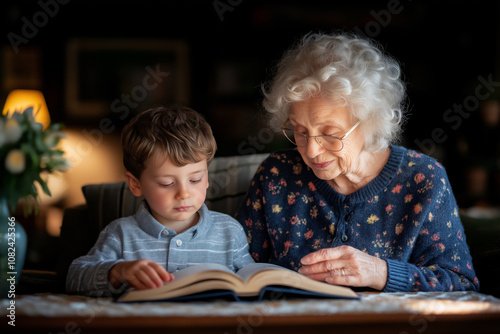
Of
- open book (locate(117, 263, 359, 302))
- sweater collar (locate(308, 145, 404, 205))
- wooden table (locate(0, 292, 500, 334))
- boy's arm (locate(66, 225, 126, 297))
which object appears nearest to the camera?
wooden table (locate(0, 292, 500, 334))

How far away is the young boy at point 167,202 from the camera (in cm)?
145

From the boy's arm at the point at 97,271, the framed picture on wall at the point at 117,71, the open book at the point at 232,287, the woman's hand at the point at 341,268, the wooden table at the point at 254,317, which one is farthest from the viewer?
the framed picture on wall at the point at 117,71

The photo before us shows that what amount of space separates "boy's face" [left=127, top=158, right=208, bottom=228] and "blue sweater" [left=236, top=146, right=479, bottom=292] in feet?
1.31

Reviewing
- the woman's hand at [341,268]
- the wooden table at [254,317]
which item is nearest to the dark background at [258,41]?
the woman's hand at [341,268]

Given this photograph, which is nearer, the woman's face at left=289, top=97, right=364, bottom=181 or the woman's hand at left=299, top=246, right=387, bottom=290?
the woman's hand at left=299, top=246, right=387, bottom=290

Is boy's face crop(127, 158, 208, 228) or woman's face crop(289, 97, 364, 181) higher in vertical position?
woman's face crop(289, 97, 364, 181)

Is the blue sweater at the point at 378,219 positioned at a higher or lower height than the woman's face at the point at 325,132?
lower

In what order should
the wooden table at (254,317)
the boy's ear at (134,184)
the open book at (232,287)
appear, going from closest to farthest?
the wooden table at (254,317), the open book at (232,287), the boy's ear at (134,184)

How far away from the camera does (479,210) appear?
4445 millimetres

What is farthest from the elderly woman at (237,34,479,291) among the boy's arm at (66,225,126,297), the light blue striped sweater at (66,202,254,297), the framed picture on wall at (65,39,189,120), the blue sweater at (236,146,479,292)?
the framed picture on wall at (65,39,189,120)

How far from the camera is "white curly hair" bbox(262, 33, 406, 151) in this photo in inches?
64.2

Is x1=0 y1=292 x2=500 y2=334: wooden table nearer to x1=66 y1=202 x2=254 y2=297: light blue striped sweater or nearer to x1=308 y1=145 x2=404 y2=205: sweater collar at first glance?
x1=66 y1=202 x2=254 y2=297: light blue striped sweater

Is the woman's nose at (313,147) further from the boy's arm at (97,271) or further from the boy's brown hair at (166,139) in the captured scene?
the boy's arm at (97,271)

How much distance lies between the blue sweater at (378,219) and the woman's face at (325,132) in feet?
0.33
